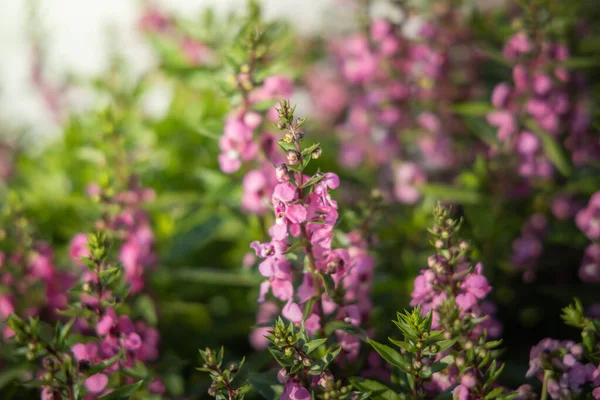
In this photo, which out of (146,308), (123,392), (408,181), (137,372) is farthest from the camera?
(408,181)

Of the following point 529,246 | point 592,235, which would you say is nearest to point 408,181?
point 529,246

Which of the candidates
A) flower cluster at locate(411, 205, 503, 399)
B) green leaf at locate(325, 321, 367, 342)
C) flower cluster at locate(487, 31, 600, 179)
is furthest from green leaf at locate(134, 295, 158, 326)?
flower cluster at locate(487, 31, 600, 179)

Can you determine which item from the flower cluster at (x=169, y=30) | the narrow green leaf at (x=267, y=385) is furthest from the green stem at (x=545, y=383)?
the flower cluster at (x=169, y=30)

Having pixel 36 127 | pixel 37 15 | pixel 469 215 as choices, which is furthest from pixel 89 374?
pixel 36 127

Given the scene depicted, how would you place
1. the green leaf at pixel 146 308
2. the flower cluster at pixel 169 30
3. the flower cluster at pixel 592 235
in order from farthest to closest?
the flower cluster at pixel 169 30 < the green leaf at pixel 146 308 < the flower cluster at pixel 592 235

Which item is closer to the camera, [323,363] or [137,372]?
[323,363]

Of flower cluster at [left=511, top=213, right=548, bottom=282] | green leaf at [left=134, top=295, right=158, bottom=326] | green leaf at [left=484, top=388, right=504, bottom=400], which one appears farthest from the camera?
flower cluster at [left=511, top=213, right=548, bottom=282]

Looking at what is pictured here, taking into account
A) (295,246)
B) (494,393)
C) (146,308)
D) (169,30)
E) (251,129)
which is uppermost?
(169,30)

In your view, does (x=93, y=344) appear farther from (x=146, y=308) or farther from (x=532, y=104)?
(x=532, y=104)

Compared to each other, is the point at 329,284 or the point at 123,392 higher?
the point at 329,284

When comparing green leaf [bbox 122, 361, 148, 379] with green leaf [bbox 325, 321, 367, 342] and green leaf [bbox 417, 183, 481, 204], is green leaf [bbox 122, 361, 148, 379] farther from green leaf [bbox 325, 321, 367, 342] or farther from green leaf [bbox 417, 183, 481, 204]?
green leaf [bbox 417, 183, 481, 204]

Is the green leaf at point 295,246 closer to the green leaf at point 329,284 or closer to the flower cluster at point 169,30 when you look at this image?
the green leaf at point 329,284

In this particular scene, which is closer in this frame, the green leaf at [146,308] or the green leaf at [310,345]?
the green leaf at [310,345]

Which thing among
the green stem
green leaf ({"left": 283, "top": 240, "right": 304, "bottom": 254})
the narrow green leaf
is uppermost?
green leaf ({"left": 283, "top": 240, "right": 304, "bottom": 254})
